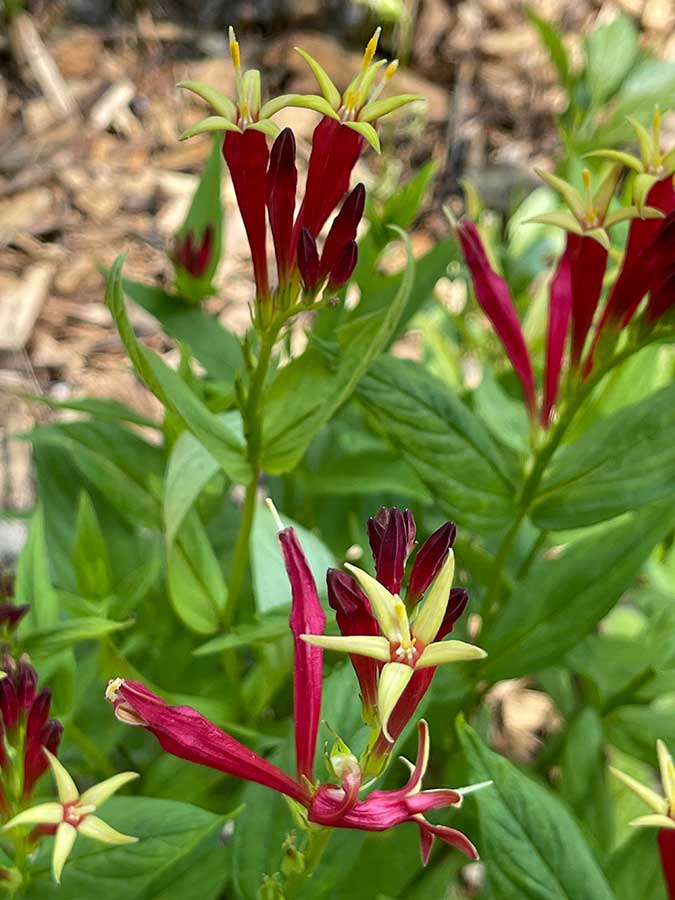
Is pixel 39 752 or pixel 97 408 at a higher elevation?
Answer: pixel 97 408

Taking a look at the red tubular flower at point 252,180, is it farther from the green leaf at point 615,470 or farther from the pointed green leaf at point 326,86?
the green leaf at point 615,470

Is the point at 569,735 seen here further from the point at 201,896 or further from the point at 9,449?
the point at 9,449

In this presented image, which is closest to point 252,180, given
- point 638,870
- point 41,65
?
point 638,870

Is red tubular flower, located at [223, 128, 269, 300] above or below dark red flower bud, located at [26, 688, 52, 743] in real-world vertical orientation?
above

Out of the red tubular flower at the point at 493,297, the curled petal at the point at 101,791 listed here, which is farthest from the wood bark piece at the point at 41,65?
the curled petal at the point at 101,791

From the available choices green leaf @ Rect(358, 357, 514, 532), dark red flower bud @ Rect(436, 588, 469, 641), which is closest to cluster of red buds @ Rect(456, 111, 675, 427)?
green leaf @ Rect(358, 357, 514, 532)

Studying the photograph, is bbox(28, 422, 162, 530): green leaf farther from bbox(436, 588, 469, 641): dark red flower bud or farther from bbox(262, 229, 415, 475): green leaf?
bbox(436, 588, 469, 641): dark red flower bud

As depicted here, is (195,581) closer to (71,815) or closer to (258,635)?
(258,635)
